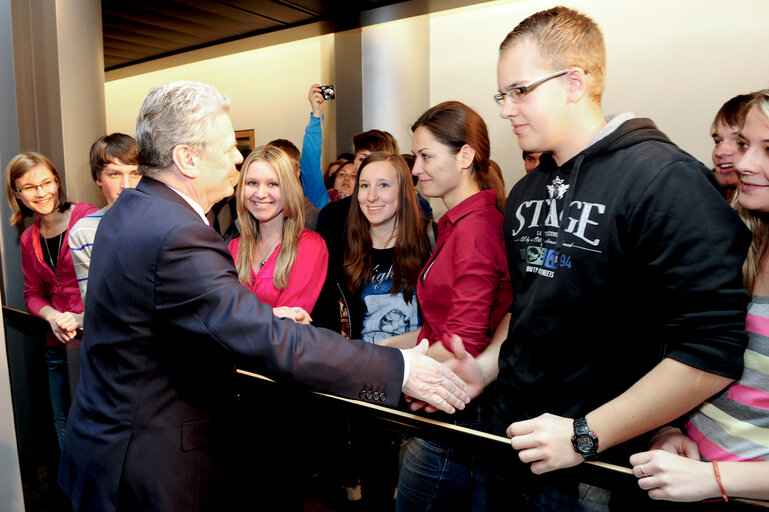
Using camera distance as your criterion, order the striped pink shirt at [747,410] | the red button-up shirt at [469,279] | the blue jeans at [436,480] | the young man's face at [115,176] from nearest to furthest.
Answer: the striped pink shirt at [747,410] < the blue jeans at [436,480] < the red button-up shirt at [469,279] < the young man's face at [115,176]

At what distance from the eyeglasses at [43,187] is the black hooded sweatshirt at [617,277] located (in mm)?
2721

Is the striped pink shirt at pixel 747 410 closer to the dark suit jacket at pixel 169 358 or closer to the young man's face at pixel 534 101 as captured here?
the young man's face at pixel 534 101

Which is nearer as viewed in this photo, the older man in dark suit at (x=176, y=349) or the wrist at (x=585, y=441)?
the wrist at (x=585, y=441)

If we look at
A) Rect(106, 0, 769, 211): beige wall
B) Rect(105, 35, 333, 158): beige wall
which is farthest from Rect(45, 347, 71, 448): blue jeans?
Rect(105, 35, 333, 158): beige wall

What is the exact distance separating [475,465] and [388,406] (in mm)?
263

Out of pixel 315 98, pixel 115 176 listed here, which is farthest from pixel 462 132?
pixel 315 98

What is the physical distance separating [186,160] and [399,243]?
113 cm

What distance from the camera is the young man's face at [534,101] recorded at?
4.37ft

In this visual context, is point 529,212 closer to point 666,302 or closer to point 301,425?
point 666,302

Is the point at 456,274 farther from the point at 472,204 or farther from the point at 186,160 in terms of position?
the point at 186,160

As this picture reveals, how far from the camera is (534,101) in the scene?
1348mm

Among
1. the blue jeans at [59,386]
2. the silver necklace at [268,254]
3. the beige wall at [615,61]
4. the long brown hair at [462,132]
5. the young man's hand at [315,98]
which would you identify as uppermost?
the beige wall at [615,61]

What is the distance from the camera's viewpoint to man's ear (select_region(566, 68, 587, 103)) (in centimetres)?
132

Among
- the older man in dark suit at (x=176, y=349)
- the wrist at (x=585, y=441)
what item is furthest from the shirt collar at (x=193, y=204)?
the wrist at (x=585, y=441)
